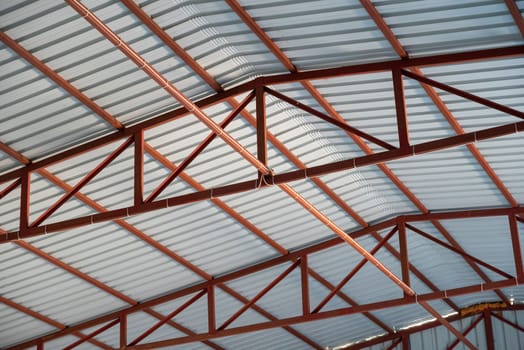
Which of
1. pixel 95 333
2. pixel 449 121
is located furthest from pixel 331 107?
pixel 95 333

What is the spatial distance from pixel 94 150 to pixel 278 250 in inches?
361

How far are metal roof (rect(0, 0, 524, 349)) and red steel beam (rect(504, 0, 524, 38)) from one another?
0.57 ft

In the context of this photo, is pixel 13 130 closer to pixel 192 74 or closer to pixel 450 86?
pixel 192 74

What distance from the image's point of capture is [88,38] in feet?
62.2

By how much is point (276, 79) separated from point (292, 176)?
2.74m

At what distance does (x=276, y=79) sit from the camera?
69.8 ft

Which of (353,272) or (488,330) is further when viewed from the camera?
(488,330)

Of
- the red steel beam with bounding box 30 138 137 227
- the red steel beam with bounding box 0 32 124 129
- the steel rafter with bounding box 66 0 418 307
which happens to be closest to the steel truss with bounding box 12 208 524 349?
the steel rafter with bounding box 66 0 418 307

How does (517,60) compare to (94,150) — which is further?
(94,150)

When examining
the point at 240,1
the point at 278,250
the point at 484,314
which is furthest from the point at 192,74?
the point at 484,314

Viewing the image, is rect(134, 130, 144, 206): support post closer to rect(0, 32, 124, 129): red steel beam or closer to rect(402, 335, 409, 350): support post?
rect(0, 32, 124, 129): red steel beam

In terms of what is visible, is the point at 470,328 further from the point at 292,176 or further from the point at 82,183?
the point at 82,183

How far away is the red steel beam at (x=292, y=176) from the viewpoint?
1825 cm

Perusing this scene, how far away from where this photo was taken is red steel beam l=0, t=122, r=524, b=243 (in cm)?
1825
